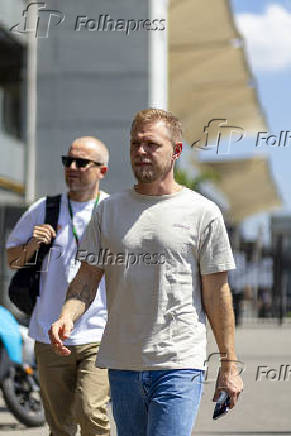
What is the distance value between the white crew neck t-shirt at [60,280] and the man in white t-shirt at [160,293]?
1551 mm

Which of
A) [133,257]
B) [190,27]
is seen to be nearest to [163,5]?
[190,27]

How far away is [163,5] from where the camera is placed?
23406 mm

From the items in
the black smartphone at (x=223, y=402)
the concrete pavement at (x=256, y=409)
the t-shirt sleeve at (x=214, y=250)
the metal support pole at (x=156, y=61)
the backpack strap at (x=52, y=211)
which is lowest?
the concrete pavement at (x=256, y=409)

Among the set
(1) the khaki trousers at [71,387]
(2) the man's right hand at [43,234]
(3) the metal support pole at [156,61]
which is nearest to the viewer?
(1) the khaki trousers at [71,387]

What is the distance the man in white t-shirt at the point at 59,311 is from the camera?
610 centimetres

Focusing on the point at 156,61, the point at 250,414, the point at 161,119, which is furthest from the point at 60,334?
the point at 156,61

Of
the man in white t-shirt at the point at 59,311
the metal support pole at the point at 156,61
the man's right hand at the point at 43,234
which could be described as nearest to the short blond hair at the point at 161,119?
the man in white t-shirt at the point at 59,311

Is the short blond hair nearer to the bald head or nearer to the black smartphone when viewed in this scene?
the black smartphone

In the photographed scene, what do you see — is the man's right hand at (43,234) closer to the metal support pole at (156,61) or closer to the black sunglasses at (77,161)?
the black sunglasses at (77,161)

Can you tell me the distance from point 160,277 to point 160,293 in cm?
6

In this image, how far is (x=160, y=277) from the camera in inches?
178

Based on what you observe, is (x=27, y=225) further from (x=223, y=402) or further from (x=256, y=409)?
(x=256, y=409)

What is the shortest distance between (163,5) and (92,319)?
17801 mm

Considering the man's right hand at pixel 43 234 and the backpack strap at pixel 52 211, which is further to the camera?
the backpack strap at pixel 52 211
